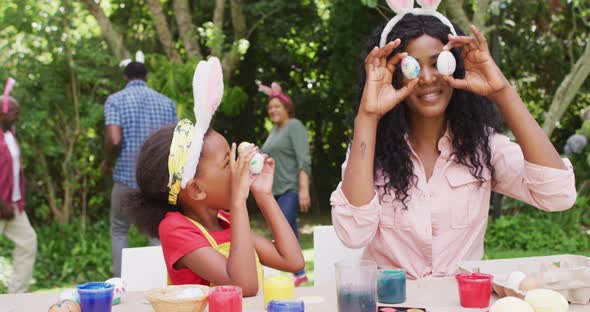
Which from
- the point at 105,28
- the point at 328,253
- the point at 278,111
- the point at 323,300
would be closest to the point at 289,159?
the point at 278,111

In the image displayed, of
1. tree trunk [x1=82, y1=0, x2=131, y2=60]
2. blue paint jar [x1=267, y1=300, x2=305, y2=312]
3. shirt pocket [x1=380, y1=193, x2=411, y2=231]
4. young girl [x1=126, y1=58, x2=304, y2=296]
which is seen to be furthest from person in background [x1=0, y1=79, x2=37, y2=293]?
blue paint jar [x1=267, y1=300, x2=305, y2=312]

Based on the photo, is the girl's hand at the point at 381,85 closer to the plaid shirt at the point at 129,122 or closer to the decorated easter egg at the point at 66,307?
the decorated easter egg at the point at 66,307

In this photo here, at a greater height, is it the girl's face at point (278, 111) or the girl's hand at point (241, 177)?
the girl's face at point (278, 111)

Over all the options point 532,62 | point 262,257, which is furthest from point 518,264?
point 532,62

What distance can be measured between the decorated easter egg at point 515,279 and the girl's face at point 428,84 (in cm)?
69

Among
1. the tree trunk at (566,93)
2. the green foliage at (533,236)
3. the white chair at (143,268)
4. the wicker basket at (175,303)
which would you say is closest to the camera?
the wicker basket at (175,303)

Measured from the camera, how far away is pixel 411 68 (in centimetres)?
250

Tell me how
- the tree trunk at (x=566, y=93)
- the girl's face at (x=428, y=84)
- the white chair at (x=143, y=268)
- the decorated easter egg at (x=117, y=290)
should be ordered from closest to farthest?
the decorated easter egg at (x=117, y=290), the girl's face at (x=428, y=84), the white chair at (x=143, y=268), the tree trunk at (x=566, y=93)

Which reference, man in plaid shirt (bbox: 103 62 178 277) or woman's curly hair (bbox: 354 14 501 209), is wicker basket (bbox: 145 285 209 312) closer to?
woman's curly hair (bbox: 354 14 501 209)

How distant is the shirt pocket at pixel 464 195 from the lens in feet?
8.79

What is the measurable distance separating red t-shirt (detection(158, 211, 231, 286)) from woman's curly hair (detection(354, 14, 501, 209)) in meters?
0.70

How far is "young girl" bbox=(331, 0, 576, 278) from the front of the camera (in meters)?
2.51

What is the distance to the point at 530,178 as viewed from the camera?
2521mm

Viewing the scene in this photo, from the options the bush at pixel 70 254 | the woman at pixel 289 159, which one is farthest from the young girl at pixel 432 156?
the bush at pixel 70 254
